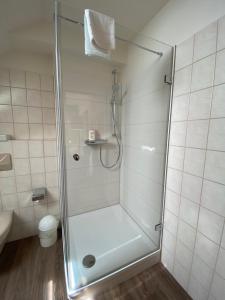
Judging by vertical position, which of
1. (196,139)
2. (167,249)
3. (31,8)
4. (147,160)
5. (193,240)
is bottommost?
(167,249)

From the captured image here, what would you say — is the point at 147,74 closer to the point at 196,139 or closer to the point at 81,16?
the point at 81,16

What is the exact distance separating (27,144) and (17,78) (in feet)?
2.28

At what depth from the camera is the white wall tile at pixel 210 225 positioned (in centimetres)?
88

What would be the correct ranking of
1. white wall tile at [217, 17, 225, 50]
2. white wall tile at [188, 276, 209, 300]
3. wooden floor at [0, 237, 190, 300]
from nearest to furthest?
white wall tile at [217, 17, 225, 50]
white wall tile at [188, 276, 209, 300]
wooden floor at [0, 237, 190, 300]

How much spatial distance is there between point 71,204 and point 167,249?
3.94 ft

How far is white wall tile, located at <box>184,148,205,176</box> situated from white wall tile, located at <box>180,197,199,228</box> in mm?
249

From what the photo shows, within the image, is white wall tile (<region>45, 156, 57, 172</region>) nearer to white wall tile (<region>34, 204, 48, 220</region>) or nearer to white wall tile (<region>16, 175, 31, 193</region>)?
white wall tile (<region>16, 175, 31, 193</region>)

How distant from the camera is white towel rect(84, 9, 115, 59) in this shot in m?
0.86

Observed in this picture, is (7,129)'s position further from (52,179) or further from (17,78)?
(52,179)

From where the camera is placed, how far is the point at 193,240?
106cm

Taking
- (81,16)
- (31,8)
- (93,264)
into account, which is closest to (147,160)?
(93,264)

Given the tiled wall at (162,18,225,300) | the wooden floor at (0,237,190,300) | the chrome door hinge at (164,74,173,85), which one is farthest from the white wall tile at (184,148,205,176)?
the wooden floor at (0,237,190,300)

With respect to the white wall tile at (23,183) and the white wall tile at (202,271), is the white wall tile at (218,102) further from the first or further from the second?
the white wall tile at (23,183)

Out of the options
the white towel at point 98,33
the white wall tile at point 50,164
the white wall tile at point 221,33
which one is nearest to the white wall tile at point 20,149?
the white wall tile at point 50,164
